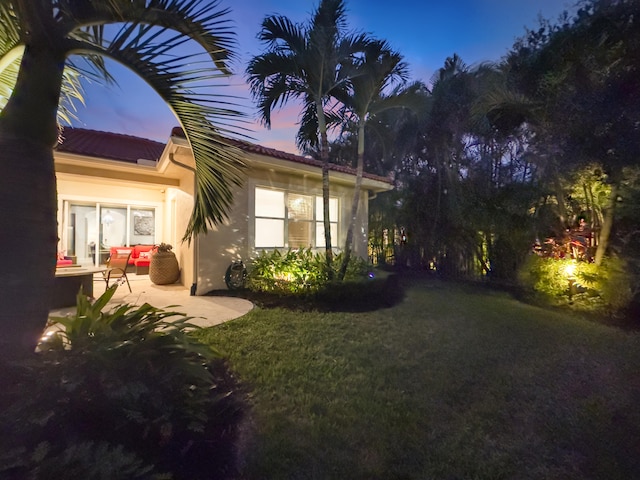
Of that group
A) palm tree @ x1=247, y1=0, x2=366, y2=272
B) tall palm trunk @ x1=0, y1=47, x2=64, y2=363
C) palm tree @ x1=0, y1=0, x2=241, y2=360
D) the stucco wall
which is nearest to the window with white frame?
the stucco wall

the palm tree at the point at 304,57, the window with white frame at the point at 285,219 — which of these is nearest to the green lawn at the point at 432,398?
the window with white frame at the point at 285,219

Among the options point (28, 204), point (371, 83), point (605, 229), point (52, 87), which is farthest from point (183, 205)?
point (605, 229)

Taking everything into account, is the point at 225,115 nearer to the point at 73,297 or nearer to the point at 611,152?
the point at 73,297

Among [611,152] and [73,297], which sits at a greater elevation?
[611,152]

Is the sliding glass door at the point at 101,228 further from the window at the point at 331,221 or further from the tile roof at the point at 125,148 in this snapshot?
the window at the point at 331,221

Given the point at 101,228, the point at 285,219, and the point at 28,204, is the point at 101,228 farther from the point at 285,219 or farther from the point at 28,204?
the point at 28,204

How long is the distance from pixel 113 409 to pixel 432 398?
261 centimetres

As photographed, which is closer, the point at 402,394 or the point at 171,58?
the point at 171,58

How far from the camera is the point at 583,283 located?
663 centimetres

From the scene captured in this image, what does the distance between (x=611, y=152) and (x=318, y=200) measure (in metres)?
6.35

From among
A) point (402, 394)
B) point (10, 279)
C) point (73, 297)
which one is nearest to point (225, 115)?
point (10, 279)

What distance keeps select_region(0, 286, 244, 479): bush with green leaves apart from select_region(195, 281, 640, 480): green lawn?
409 mm

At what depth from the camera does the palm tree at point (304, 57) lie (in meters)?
6.10

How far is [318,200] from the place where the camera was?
925 cm
